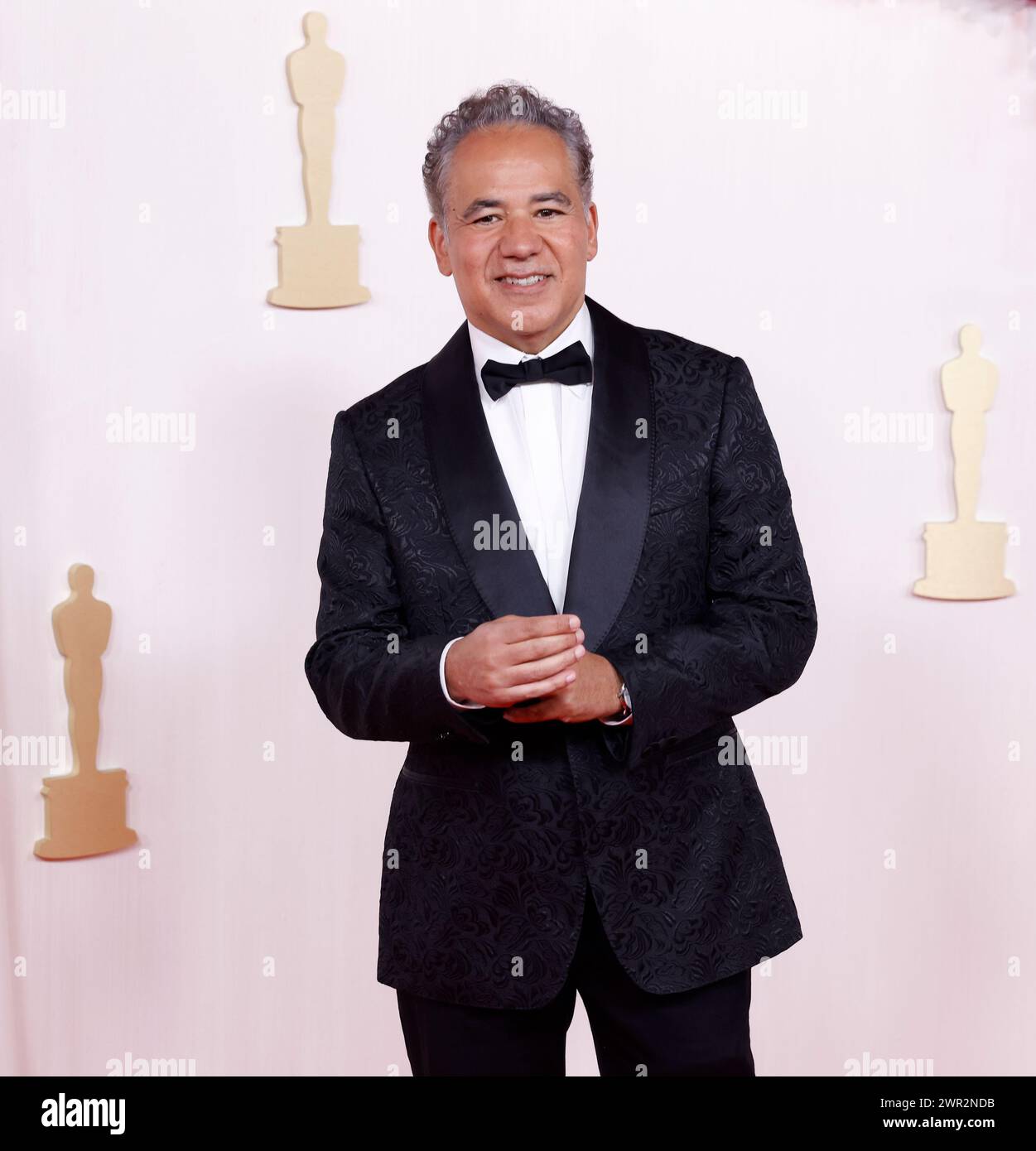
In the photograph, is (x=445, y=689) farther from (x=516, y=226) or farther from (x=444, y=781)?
(x=516, y=226)

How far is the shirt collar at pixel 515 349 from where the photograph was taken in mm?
1690

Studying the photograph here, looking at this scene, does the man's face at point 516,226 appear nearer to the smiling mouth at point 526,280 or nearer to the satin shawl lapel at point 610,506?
the smiling mouth at point 526,280

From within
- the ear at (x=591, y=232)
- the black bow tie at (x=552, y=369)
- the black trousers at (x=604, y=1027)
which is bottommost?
the black trousers at (x=604, y=1027)

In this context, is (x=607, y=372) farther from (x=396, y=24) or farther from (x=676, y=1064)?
(x=396, y=24)

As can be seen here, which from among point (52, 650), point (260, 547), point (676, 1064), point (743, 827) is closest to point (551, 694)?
point (743, 827)

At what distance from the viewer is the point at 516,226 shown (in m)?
1.62

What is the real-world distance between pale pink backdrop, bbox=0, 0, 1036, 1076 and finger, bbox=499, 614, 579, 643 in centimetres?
119

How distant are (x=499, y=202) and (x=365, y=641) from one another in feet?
1.69

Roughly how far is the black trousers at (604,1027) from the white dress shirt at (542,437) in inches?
16.6

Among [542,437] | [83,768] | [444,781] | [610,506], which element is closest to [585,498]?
[610,506]

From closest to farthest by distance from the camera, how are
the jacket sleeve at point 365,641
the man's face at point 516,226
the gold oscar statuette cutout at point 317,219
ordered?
1. the jacket sleeve at point 365,641
2. the man's face at point 516,226
3. the gold oscar statuette cutout at point 317,219

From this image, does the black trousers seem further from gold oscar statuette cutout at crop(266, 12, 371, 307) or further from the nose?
gold oscar statuette cutout at crop(266, 12, 371, 307)

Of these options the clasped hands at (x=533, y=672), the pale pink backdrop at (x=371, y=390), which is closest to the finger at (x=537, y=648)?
the clasped hands at (x=533, y=672)

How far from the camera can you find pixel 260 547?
2.59 metres
